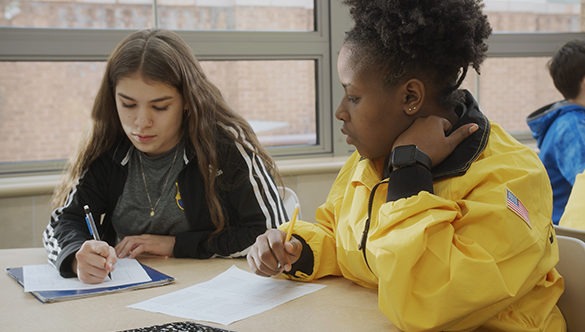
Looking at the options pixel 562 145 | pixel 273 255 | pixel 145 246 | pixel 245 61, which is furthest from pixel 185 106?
pixel 562 145

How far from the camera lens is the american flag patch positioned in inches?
44.5

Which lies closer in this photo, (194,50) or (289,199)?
(289,199)

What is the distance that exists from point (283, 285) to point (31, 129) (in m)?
1.94

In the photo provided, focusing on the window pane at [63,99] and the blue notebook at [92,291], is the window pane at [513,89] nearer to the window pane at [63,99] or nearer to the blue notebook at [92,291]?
the window pane at [63,99]

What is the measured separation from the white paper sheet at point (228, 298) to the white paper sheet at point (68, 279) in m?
0.16

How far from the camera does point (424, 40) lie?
4.00 ft

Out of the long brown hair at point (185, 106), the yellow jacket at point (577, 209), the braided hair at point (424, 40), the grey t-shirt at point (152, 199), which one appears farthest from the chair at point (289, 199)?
the braided hair at point (424, 40)

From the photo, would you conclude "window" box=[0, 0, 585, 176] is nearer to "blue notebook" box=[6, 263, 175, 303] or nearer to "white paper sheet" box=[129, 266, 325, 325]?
"blue notebook" box=[6, 263, 175, 303]

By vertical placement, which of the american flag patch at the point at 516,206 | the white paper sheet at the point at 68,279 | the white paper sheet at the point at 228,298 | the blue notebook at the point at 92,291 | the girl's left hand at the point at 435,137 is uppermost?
the girl's left hand at the point at 435,137

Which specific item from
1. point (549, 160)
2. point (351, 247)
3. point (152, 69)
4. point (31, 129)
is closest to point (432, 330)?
point (351, 247)

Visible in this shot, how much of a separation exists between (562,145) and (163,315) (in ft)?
7.30

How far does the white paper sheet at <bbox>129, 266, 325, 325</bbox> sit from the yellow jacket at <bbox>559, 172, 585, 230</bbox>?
3.06ft

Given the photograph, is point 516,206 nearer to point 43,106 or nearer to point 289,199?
point 289,199

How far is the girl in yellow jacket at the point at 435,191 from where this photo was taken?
3.61 feet
